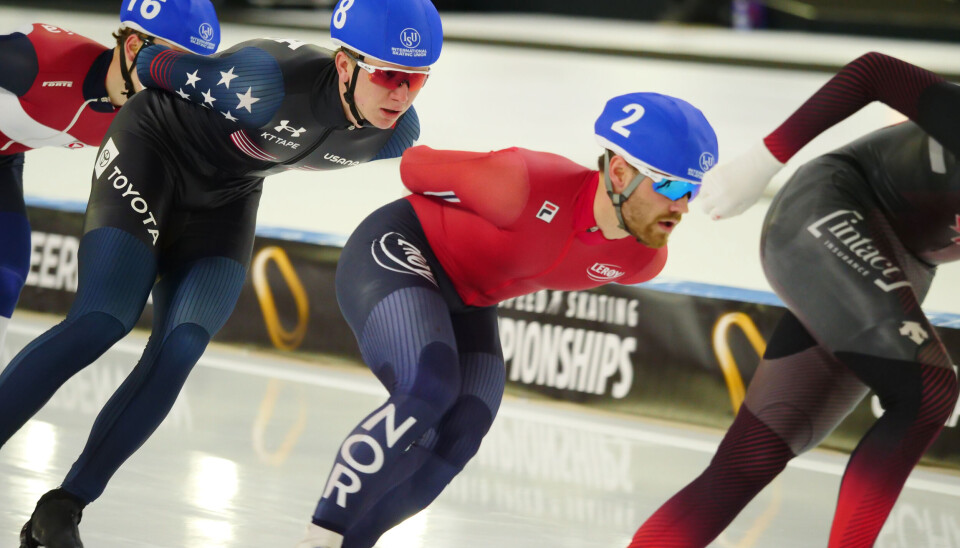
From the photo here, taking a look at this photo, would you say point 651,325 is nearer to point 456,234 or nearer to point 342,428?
point 342,428

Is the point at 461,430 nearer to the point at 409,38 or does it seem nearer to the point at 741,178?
the point at 741,178

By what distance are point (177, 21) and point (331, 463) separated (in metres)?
1.55

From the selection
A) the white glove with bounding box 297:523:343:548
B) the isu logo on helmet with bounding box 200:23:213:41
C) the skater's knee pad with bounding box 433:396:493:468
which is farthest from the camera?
the isu logo on helmet with bounding box 200:23:213:41

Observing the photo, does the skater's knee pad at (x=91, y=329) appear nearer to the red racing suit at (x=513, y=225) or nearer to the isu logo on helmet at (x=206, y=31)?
the red racing suit at (x=513, y=225)

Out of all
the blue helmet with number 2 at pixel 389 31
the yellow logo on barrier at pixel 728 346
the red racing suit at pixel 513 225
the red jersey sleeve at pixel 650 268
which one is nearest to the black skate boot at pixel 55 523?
the red racing suit at pixel 513 225

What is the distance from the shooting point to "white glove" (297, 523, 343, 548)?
8.01ft

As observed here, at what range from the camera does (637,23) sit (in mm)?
20609

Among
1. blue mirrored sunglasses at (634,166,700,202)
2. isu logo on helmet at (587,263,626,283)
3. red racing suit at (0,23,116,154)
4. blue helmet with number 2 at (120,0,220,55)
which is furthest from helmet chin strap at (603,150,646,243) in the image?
red racing suit at (0,23,116,154)

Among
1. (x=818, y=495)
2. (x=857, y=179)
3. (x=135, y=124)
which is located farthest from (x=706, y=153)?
(x=818, y=495)

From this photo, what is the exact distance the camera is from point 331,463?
13.6 feet

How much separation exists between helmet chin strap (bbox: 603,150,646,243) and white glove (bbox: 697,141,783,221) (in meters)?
0.18

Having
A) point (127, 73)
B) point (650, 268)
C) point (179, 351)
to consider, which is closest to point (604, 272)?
point (650, 268)

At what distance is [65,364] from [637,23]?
18.7 m

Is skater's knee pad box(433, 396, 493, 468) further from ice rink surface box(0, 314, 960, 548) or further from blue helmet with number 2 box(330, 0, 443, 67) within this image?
blue helmet with number 2 box(330, 0, 443, 67)
